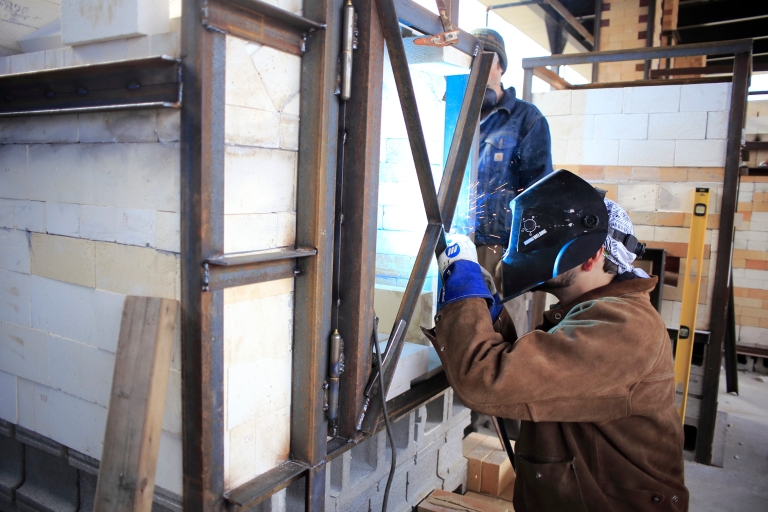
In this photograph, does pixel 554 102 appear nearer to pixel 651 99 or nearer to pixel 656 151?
pixel 651 99

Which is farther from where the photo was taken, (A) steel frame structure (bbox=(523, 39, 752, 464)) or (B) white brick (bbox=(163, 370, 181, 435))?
(A) steel frame structure (bbox=(523, 39, 752, 464))

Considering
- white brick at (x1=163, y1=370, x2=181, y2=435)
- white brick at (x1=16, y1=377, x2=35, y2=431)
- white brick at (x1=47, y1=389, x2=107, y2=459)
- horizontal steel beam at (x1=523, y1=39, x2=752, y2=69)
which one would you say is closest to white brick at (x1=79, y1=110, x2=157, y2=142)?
white brick at (x1=163, y1=370, x2=181, y2=435)

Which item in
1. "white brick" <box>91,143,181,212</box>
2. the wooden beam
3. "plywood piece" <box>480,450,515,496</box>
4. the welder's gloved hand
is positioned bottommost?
"plywood piece" <box>480,450,515,496</box>

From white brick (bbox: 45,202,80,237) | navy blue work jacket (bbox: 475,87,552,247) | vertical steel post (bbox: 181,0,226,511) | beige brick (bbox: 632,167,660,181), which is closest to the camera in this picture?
vertical steel post (bbox: 181,0,226,511)

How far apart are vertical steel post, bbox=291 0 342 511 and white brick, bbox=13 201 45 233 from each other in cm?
95

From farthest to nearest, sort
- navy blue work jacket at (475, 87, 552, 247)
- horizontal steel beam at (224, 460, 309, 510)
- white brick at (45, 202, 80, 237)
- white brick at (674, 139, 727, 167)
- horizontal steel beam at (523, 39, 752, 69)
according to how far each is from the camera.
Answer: white brick at (674, 139, 727, 167) → horizontal steel beam at (523, 39, 752, 69) → navy blue work jacket at (475, 87, 552, 247) → white brick at (45, 202, 80, 237) → horizontal steel beam at (224, 460, 309, 510)

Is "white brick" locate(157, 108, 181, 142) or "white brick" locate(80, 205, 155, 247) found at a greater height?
"white brick" locate(157, 108, 181, 142)

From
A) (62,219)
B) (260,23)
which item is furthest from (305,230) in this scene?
(62,219)

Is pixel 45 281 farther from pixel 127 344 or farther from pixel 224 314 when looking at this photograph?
pixel 224 314

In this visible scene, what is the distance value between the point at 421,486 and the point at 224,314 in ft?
5.77

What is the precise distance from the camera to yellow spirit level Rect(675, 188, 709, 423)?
5062mm

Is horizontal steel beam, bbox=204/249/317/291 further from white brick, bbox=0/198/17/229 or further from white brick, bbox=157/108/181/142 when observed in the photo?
white brick, bbox=0/198/17/229

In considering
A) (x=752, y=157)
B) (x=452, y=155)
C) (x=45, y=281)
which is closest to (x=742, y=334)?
(x=752, y=157)

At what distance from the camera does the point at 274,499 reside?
196 cm
